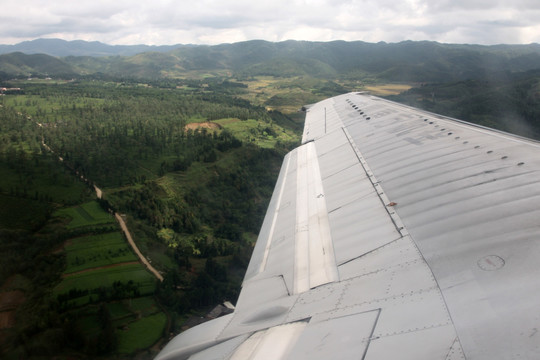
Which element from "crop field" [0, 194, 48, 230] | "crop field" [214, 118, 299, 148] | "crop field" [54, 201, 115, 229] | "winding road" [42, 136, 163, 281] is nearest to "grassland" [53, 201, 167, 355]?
"winding road" [42, 136, 163, 281]

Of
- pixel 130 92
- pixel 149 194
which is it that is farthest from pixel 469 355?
pixel 130 92

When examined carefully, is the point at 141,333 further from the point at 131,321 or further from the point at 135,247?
the point at 135,247

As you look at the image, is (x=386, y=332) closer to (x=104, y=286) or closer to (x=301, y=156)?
(x=301, y=156)

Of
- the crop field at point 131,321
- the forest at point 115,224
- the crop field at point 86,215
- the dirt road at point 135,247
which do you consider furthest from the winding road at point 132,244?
the crop field at point 131,321

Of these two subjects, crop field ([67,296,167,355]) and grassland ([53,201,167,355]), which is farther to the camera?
grassland ([53,201,167,355])

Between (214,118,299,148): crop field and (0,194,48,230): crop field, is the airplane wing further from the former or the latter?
(214,118,299,148): crop field

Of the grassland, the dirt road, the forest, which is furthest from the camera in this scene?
the dirt road

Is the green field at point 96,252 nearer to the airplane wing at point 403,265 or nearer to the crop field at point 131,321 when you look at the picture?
the crop field at point 131,321
